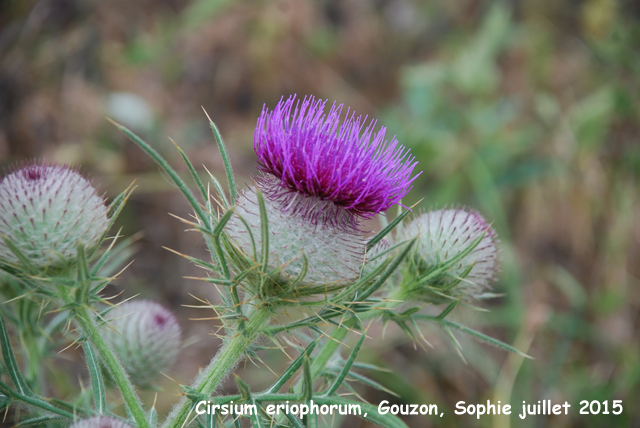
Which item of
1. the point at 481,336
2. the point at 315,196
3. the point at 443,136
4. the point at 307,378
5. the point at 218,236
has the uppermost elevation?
the point at 443,136

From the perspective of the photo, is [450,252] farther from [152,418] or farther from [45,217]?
[45,217]

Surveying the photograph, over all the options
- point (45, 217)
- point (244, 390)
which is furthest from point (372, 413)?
point (45, 217)

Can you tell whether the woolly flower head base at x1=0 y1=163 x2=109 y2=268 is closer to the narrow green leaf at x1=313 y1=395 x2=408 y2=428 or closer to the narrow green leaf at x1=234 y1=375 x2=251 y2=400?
the narrow green leaf at x1=234 y1=375 x2=251 y2=400

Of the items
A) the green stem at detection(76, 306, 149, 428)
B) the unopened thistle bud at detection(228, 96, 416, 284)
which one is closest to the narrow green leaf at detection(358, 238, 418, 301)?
the unopened thistle bud at detection(228, 96, 416, 284)

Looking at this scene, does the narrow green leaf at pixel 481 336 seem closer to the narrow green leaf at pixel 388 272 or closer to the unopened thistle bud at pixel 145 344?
the narrow green leaf at pixel 388 272

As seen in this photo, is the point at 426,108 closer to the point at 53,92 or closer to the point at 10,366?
the point at 53,92

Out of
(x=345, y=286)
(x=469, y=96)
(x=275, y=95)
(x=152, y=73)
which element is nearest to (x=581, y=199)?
(x=469, y=96)

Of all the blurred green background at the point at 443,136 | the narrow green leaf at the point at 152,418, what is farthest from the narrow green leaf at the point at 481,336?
the blurred green background at the point at 443,136
